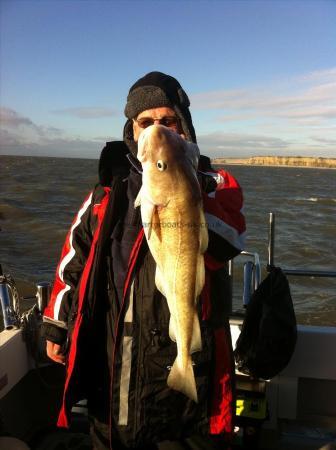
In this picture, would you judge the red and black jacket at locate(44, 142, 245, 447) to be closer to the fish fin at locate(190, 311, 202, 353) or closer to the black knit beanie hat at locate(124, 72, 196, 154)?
the fish fin at locate(190, 311, 202, 353)

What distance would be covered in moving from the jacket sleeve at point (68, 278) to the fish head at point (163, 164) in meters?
0.77

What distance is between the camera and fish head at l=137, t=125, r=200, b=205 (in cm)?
186

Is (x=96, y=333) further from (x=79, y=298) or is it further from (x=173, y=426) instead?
(x=173, y=426)

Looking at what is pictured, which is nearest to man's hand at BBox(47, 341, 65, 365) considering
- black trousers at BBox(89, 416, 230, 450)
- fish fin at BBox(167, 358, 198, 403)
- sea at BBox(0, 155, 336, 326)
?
black trousers at BBox(89, 416, 230, 450)

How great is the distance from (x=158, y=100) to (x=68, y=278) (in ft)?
3.72

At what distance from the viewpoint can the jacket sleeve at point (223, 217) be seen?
2092 mm

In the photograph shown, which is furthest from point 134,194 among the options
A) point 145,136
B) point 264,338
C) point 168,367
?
point 264,338

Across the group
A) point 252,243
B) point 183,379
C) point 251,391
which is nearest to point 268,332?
point 251,391

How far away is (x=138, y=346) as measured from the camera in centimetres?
230

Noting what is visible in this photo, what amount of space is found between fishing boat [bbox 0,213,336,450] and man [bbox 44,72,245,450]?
1119 mm

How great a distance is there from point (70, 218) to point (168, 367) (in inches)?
787

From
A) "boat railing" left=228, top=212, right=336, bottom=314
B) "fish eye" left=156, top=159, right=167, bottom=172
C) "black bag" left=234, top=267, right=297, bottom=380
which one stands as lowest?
"black bag" left=234, top=267, right=297, bottom=380

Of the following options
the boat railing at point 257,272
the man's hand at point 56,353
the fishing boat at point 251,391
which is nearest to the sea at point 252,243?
the fishing boat at point 251,391

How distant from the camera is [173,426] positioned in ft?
7.70
